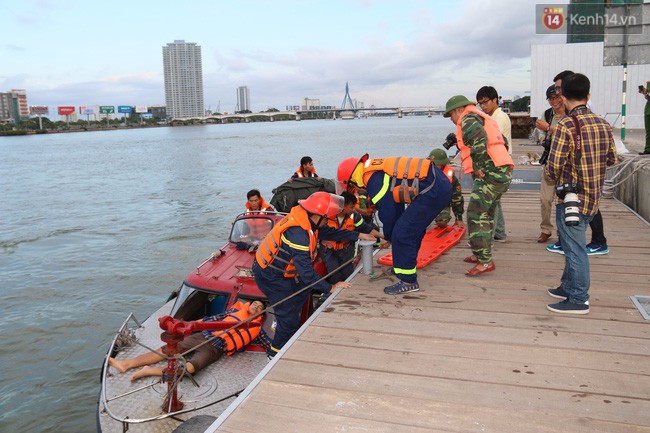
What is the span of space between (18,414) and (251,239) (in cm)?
403

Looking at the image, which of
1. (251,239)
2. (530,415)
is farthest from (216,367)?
(530,415)

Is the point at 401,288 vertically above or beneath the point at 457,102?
beneath

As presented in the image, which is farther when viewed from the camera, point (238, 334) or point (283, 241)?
point (238, 334)

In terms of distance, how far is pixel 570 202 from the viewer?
3869 mm

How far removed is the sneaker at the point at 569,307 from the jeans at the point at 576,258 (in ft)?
0.11

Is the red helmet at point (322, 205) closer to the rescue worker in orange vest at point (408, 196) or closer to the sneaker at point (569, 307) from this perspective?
the rescue worker in orange vest at point (408, 196)

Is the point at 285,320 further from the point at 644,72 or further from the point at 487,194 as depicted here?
the point at 644,72

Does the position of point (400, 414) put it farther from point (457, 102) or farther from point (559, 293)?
point (457, 102)

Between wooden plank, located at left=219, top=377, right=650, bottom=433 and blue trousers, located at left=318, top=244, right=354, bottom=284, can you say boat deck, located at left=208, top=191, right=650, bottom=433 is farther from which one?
blue trousers, located at left=318, top=244, right=354, bottom=284

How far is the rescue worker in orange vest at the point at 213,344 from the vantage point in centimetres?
502

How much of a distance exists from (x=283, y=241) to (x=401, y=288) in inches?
48.3

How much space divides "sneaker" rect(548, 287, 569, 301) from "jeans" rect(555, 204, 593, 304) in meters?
0.27

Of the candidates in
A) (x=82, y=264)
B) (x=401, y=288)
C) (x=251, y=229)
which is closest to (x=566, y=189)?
(x=401, y=288)

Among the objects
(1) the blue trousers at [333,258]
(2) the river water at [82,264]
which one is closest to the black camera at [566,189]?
(1) the blue trousers at [333,258]
